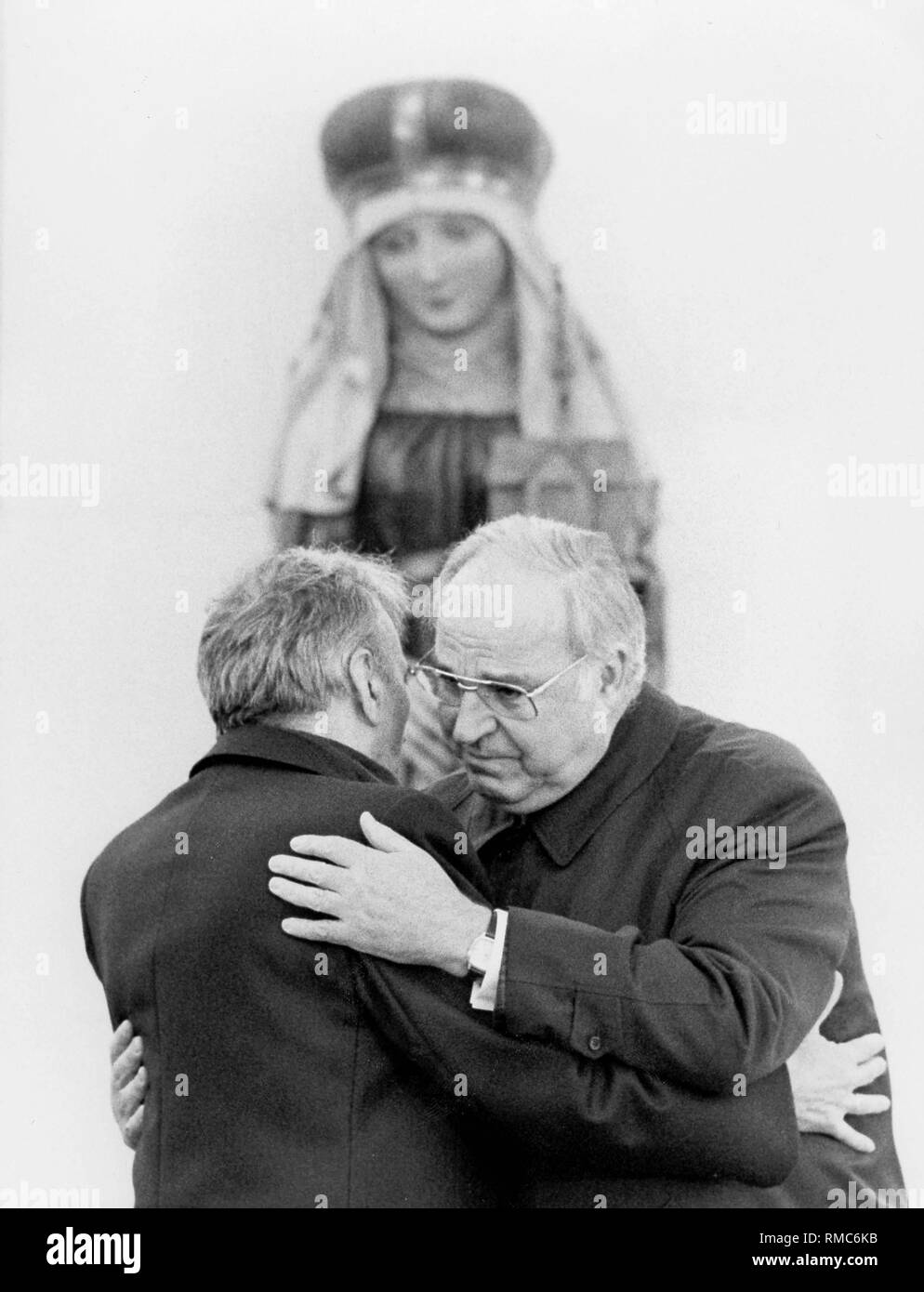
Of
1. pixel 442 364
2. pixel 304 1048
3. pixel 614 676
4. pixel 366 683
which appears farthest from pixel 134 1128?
pixel 442 364

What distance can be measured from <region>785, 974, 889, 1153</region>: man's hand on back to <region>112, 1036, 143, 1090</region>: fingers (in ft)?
3.69

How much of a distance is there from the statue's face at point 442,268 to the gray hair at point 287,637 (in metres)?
1.32

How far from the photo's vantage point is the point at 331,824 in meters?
2.33

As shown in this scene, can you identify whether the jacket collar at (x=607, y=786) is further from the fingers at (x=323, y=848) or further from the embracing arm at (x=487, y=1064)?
the fingers at (x=323, y=848)

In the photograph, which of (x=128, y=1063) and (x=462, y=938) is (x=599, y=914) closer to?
(x=462, y=938)

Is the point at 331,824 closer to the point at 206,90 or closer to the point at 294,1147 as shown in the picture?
the point at 294,1147

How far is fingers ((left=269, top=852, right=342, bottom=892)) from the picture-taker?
2281 mm

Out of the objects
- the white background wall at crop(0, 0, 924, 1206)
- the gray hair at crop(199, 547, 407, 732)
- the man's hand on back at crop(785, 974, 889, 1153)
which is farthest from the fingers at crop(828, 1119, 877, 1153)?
the gray hair at crop(199, 547, 407, 732)

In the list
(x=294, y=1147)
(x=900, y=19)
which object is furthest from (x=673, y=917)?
(x=900, y=19)

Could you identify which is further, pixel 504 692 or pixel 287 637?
pixel 504 692

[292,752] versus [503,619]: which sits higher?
[503,619]

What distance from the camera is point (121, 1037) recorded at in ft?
8.15

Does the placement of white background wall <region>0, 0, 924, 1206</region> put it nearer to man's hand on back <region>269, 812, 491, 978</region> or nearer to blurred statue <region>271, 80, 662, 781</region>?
blurred statue <region>271, 80, 662, 781</region>

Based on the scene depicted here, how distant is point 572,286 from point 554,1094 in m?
1.98
